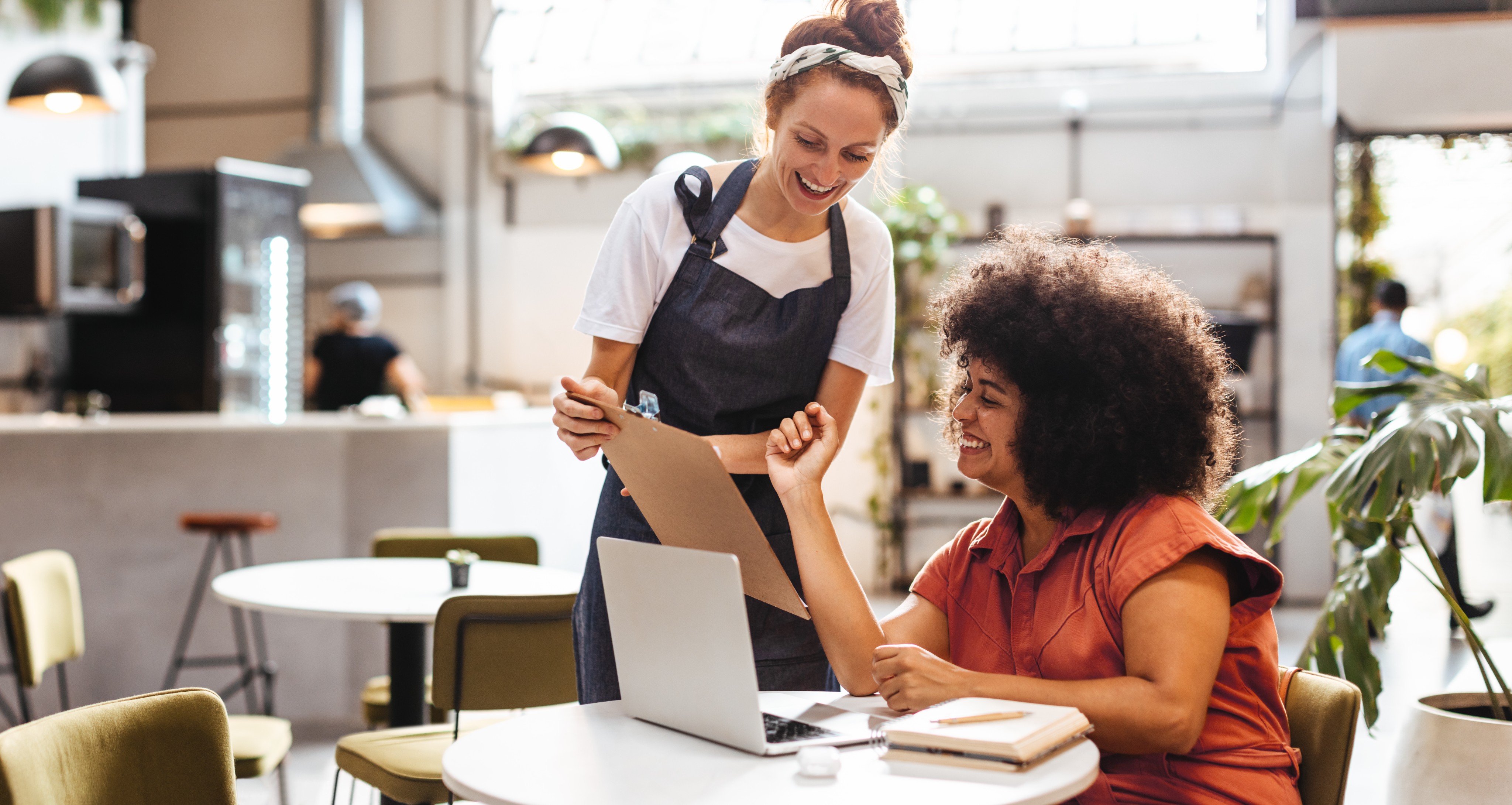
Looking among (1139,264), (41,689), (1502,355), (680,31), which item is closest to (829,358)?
(1139,264)

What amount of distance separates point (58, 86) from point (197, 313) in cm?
158

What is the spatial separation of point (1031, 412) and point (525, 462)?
361 centimetres

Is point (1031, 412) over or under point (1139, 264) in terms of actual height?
under

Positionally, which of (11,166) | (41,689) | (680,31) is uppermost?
(680,31)

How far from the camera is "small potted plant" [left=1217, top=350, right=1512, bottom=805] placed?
2.23 meters

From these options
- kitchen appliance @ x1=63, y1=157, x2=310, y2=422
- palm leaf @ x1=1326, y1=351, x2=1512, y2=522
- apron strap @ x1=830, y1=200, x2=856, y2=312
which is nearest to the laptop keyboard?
apron strap @ x1=830, y1=200, x2=856, y2=312

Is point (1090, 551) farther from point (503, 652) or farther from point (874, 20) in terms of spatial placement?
point (503, 652)

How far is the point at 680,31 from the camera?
27.3ft

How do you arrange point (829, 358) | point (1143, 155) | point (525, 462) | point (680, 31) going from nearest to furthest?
point (829, 358) → point (525, 462) → point (1143, 155) → point (680, 31)

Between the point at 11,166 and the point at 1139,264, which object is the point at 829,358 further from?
the point at 11,166

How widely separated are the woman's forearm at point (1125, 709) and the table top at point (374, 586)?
133 cm

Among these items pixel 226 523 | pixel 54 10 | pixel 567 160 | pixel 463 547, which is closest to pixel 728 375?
pixel 463 547

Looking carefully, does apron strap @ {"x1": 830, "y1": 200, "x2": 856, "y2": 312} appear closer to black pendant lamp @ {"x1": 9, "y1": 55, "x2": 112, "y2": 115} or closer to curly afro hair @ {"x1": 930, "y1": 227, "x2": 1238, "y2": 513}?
curly afro hair @ {"x1": 930, "y1": 227, "x2": 1238, "y2": 513}

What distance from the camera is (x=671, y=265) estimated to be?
1.65m
